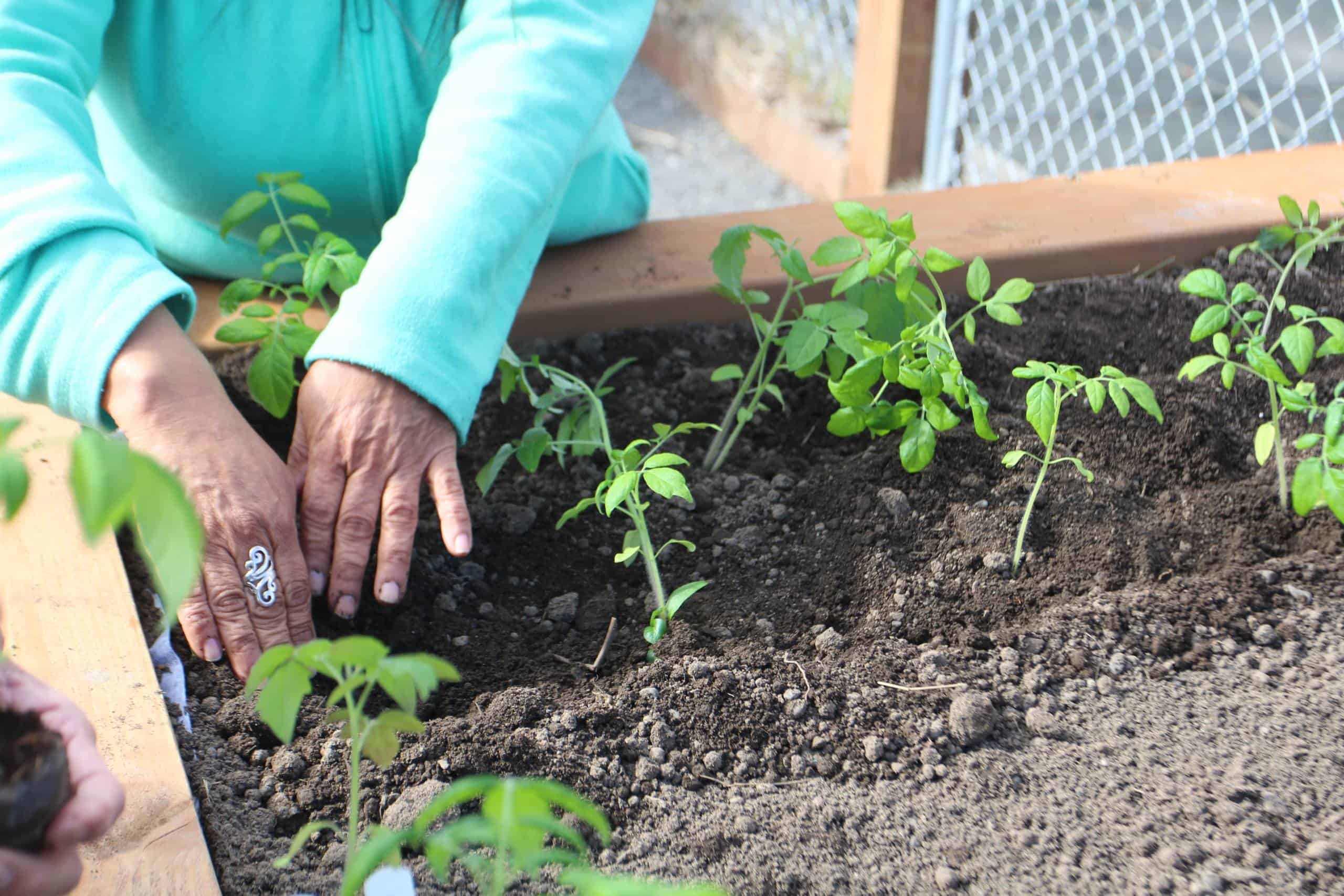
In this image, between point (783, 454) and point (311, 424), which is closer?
point (311, 424)

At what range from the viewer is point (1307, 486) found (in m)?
1.06

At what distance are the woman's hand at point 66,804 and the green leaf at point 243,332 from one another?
0.62m

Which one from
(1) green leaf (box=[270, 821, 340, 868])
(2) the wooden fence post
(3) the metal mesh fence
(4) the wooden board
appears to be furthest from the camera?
(2) the wooden fence post

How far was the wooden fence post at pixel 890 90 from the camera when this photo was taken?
3.16 metres

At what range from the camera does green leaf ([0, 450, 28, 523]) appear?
46 cm

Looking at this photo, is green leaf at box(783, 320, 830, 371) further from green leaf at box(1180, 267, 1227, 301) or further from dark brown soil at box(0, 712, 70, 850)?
dark brown soil at box(0, 712, 70, 850)

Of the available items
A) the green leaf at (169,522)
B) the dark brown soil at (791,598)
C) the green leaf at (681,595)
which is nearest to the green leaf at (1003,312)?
the dark brown soil at (791,598)

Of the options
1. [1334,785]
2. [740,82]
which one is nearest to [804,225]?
[1334,785]

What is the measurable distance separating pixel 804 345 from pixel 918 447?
7.4 inches

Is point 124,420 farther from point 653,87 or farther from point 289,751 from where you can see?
point 653,87

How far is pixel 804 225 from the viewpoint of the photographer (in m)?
1.82

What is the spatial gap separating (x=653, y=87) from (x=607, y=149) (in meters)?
3.38

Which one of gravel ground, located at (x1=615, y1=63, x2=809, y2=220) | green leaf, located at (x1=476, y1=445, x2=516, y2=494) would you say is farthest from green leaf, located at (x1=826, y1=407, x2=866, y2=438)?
gravel ground, located at (x1=615, y1=63, x2=809, y2=220)

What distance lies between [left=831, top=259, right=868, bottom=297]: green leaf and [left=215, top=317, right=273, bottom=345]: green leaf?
2.21 feet
